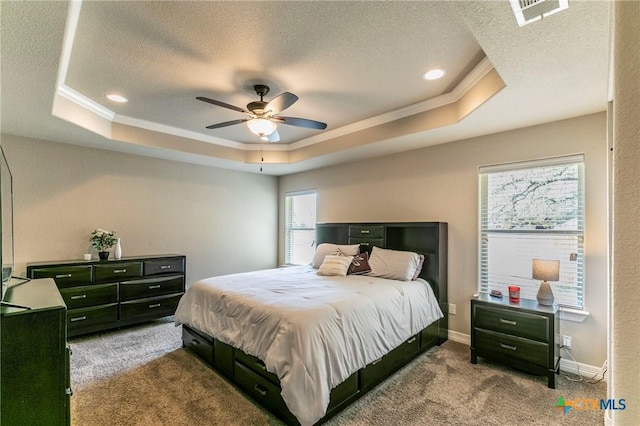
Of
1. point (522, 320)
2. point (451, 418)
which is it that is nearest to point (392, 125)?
point (522, 320)

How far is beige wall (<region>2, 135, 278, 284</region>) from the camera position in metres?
3.71

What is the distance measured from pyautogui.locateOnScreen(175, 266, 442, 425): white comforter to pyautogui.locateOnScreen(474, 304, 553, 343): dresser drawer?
0.54m

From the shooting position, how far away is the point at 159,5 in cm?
183

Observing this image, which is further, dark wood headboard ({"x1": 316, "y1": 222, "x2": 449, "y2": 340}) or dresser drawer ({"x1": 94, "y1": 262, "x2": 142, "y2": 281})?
dresser drawer ({"x1": 94, "y1": 262, "x2": 142, "y2": 281})

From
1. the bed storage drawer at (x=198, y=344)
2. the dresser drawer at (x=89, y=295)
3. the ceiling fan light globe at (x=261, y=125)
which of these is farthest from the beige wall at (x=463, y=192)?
the dresser drawer at (x=89, y=295)

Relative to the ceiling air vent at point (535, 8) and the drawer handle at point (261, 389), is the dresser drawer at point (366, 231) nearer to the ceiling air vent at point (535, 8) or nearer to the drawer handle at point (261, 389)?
the drawer handle at point (261, 389)

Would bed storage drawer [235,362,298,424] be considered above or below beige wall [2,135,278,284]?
below

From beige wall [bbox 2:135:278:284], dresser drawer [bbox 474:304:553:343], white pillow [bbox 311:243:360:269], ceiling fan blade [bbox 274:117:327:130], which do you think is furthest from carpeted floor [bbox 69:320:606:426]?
ceiling fan blade [bbox 274:117:327:130]

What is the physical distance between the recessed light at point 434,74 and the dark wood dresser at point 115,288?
13.1 feet

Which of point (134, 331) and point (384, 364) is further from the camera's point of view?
point (134, 331)

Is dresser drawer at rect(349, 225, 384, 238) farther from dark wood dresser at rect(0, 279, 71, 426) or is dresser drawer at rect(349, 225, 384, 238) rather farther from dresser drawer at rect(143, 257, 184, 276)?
dark wood dresser at rect(0, 279, 71, 426)

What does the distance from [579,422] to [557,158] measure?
2.28m

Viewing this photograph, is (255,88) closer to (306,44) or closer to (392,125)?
(306,44)

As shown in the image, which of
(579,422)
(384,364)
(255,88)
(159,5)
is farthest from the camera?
(255,88)
